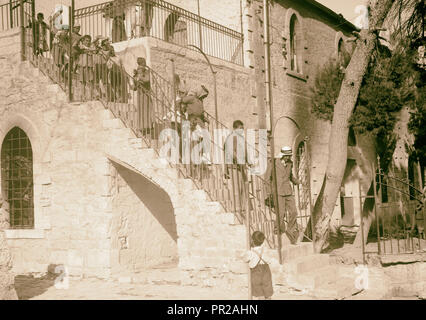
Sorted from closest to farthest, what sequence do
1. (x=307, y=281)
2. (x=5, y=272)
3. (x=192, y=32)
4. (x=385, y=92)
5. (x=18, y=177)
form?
(x=5, y=272) → (x=307, y=281) → (x=18, y=177) → (x=385, y=92) → (x=192, y=32)

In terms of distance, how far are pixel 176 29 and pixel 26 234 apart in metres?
7.17

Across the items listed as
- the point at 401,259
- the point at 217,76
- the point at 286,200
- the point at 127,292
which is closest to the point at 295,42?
the point at 217,76

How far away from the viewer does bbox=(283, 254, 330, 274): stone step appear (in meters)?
8.50

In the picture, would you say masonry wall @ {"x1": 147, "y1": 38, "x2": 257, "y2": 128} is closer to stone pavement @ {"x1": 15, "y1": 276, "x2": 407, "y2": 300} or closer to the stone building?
the stone building

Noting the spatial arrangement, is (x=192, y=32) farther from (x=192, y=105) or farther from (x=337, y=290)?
(x=337, y=290)

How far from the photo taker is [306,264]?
8859 millimetres

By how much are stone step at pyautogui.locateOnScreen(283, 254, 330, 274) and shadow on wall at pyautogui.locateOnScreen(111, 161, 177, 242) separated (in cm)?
318

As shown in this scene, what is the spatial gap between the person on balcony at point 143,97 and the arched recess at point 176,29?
14.7 feet

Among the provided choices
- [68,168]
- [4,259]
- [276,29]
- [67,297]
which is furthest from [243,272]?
[276,29]

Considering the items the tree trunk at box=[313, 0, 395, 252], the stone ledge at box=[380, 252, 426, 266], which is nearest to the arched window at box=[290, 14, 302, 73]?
the tree trunk at box=[313, 0, 395, 252]

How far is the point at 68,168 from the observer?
10.7 metres

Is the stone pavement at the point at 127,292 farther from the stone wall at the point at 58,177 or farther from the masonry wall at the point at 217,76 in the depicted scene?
the masonry wall at the point at 217,76

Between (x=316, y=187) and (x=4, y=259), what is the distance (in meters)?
11.8
